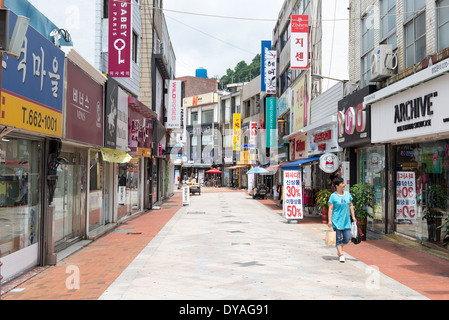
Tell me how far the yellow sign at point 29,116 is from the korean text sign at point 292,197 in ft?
34.7

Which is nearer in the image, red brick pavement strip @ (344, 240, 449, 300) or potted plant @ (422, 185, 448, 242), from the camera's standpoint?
red brick pavement strip @ (344, 240, 449, 300)

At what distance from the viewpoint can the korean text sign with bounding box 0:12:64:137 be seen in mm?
6602

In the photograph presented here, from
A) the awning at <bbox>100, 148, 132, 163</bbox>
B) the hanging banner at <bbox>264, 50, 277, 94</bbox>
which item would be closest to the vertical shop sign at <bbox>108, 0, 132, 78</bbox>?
the awning at <bbox>100, 148, 132, 163</bbox>

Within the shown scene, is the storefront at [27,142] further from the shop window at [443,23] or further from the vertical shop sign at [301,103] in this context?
the vertical shop sign at [301,103]

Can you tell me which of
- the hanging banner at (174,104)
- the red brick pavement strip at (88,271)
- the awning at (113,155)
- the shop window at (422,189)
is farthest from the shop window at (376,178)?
the hanging banner at (174,104)

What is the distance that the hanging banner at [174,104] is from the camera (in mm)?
31172

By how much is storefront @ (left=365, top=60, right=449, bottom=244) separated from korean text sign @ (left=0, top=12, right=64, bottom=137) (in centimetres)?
780

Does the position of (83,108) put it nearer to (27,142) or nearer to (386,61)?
(27,142)

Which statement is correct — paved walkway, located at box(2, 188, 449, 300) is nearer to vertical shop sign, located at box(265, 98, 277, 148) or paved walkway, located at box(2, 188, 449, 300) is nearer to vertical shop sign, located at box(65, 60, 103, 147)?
vertical shop sign, located at box(65, 60, 103, 147)

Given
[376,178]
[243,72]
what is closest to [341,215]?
[376,178]

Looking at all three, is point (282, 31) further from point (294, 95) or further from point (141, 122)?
point (141, 122)

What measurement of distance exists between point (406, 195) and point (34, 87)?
395 inches

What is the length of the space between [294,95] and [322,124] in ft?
30.1
